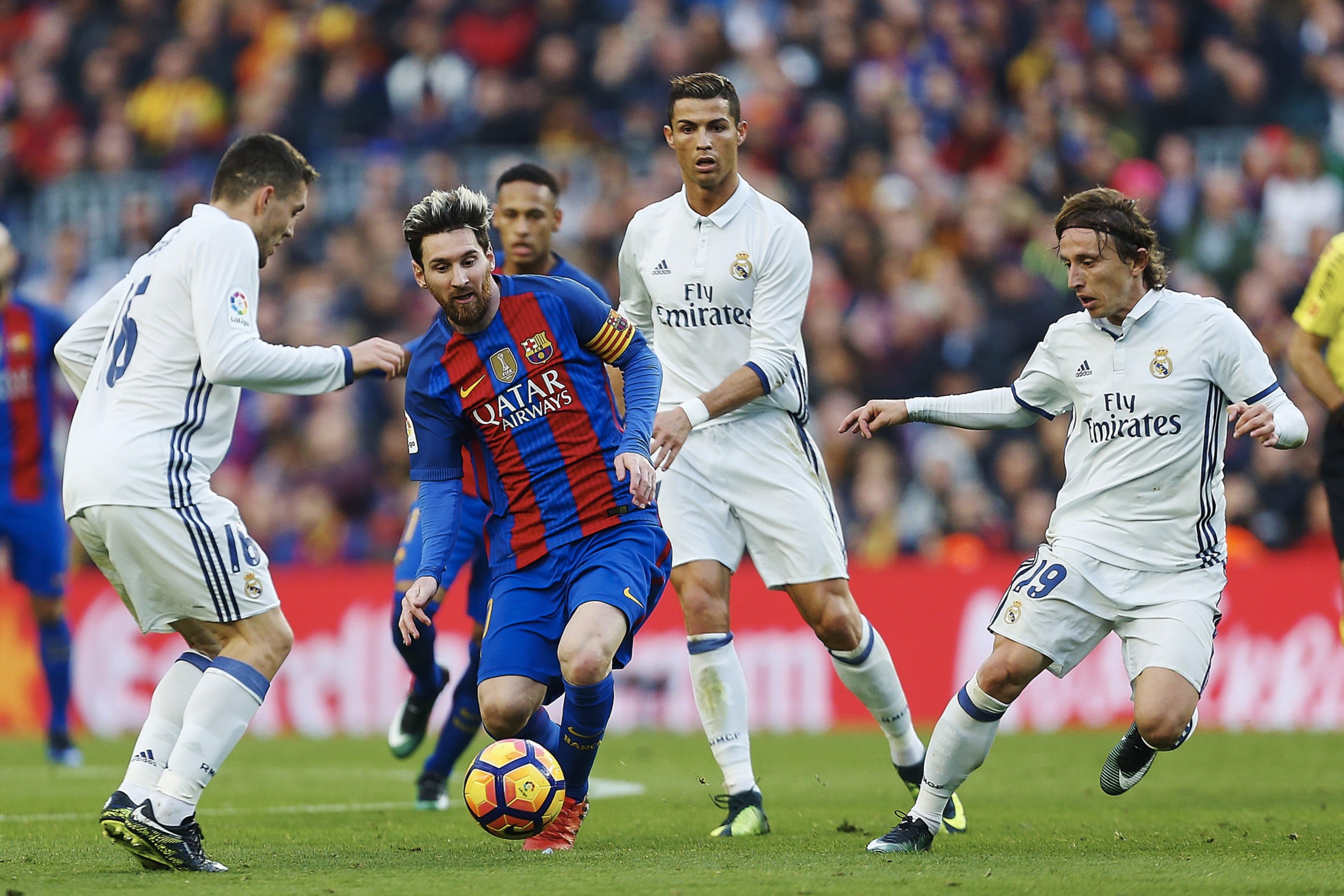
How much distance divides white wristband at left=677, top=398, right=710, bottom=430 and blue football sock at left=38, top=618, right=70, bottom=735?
5.35 meters

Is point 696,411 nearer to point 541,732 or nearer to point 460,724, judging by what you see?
point 541,732

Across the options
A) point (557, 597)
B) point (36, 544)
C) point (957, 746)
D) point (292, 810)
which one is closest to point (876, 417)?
point (957, 746)

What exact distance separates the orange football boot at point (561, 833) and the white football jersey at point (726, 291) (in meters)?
1.86

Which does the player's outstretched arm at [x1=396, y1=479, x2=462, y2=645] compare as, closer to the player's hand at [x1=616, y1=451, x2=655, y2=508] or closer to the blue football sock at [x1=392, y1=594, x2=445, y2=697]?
the player's hand at [x1=616, y1=451, x2=655, y2=508]

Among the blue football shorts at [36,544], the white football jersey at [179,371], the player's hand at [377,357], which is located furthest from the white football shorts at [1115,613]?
the blue football shorts at [36,544]

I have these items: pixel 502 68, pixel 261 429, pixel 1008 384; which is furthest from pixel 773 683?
pixel 502 68

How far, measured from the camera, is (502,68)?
60.2ft

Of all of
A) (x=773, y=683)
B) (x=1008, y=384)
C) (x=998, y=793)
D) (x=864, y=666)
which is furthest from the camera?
(x=1008, y=384)

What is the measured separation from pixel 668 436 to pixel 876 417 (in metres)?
0.80

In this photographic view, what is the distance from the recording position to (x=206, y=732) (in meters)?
5.88

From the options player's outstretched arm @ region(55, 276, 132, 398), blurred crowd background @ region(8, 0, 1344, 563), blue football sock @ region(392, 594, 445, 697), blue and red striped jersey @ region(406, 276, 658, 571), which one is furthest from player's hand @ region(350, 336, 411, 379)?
blurred crowd background @ region(8, 0, 1344, 563)

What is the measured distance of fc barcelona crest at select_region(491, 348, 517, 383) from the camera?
20.9 ft

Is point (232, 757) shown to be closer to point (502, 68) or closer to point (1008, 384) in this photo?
point (1008, 384)

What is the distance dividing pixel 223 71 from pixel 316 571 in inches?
303
